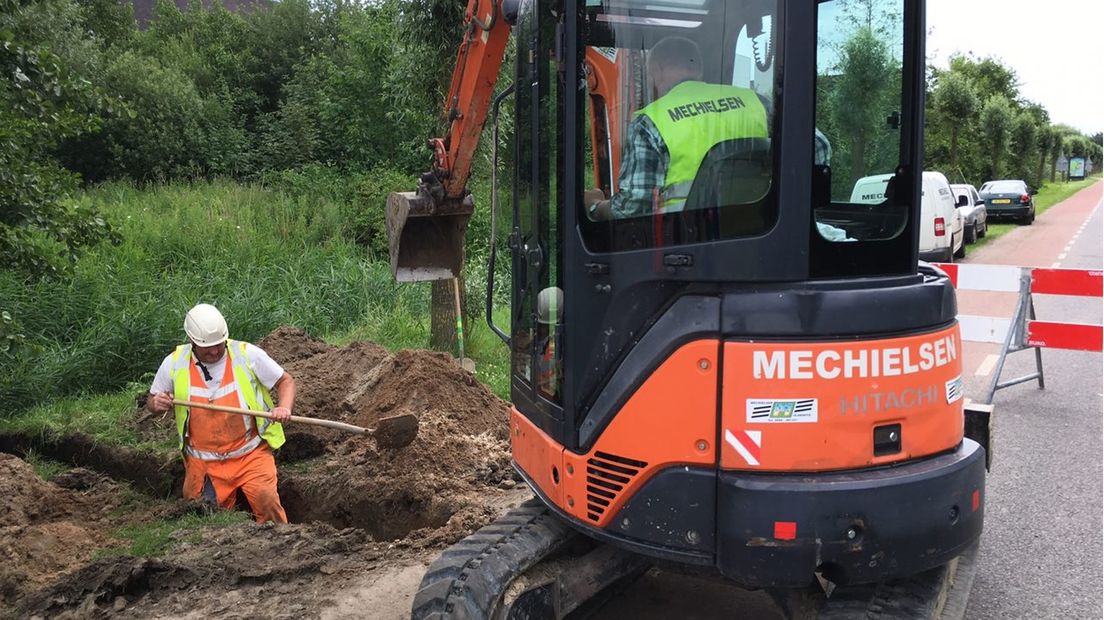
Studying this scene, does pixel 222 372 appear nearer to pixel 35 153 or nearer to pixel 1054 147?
pixel 35 153

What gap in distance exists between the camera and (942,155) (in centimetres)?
3341

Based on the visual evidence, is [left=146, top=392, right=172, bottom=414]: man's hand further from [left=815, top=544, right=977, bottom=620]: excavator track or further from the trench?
[left=815, top=544, right=977, bottom=620]: excavator track

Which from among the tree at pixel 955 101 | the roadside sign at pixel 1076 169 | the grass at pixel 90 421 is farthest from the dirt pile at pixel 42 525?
the roadside sign at pixel 1076 169

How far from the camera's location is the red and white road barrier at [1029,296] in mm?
6957

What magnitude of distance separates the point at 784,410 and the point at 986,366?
6825 millimetres

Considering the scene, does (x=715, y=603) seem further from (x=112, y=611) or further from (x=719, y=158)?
(x=112, y=611)

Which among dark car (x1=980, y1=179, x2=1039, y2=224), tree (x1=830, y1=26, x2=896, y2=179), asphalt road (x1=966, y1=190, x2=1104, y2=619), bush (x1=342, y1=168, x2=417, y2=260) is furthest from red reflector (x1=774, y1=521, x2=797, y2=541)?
dark car (x1=980, y1=179, x2=1039, y2=224)

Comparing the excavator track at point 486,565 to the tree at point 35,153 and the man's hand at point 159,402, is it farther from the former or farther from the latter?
the tree at point 35,153

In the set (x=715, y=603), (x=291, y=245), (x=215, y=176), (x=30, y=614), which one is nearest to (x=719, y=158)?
(x=715, y=603)

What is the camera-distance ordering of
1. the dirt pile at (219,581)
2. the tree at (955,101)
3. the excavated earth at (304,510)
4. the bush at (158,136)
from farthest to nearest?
the tree at (955,101)
the bush at (158,136)
the excavated earth at (304,510)
the dirt pile at (219,581)

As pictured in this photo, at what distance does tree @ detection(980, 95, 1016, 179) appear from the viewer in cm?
3600

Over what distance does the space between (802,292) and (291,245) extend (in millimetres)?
10839

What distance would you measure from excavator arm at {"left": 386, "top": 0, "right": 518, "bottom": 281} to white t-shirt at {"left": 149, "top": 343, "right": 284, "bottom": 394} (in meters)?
1.03

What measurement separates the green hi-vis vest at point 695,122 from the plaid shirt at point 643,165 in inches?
1.1
